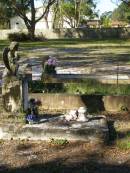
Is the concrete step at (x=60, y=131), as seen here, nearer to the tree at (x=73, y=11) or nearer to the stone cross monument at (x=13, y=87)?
the stone cross monument at (x=13, y=87)

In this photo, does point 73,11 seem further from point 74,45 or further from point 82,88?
point 82,88

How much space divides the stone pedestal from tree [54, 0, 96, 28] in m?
68.8

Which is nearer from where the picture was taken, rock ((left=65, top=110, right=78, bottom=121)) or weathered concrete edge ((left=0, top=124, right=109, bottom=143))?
weathered concrete edge ((left=0, top=124, right=109, bottom=143))

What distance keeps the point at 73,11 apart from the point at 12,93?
88.8 metres

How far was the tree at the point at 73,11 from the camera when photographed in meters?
85.8

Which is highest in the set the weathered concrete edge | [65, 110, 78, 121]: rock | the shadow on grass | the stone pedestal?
the stone pedestal

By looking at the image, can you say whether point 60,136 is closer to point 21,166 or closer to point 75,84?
point 21,166

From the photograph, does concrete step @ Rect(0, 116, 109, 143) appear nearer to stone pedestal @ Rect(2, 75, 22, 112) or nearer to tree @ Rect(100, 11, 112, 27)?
stone pedestal @ Rect(2, 75, 22, 112)

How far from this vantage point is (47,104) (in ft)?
33.7

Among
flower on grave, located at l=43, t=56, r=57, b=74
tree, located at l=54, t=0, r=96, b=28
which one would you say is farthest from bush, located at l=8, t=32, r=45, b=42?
flower on grave, located at l=43, t=56, r=57, b=74

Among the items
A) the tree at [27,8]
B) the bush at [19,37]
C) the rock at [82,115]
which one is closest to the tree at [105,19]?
the tree at [27,8]

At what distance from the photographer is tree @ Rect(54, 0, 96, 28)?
85.8 m

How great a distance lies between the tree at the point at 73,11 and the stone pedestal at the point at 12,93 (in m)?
68.8

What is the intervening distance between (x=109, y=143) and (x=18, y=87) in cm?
213
